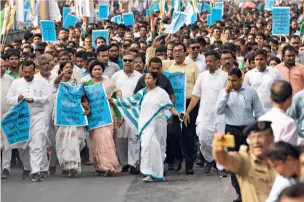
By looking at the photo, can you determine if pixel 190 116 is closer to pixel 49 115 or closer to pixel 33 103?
pixel 49 115

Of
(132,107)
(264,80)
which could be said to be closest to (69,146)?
(132,107)

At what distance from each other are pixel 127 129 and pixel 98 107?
1.81ft

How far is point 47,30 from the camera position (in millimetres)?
21250

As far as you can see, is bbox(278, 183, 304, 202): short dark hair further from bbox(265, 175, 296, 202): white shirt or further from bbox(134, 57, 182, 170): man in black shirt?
bbox(134, 57, 182, 170): man in black shirt

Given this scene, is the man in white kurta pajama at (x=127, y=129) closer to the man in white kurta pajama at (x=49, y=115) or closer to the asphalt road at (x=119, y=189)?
the asphalt road at (x=119, y=189)

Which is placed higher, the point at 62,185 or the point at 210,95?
the point at 210,95

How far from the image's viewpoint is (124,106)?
521 inches

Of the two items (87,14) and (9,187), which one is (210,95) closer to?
(9,187)

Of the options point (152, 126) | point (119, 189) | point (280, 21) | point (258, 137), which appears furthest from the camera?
point (280, 21)

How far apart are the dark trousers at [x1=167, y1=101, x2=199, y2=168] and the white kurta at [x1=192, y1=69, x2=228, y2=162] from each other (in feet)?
1.14

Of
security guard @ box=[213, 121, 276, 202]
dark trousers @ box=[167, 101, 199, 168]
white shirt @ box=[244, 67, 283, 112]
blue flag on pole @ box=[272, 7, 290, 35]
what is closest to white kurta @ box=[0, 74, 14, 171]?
dark trousers @ box=[167, 101, 199, 168]

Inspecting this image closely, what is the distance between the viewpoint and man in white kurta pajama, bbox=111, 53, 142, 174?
13566mm

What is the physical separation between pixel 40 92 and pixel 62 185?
1.33m

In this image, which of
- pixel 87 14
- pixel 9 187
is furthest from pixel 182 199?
pixel 87 14
